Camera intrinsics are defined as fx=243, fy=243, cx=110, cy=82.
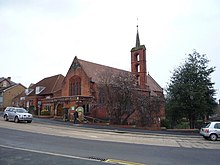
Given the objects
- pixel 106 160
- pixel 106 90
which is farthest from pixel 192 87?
pixel 106 160

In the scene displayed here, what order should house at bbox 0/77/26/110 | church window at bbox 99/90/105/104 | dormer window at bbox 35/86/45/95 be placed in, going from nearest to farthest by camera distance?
church window at bbox 99/90/105/104 < dormer window at bbox 35/86/45/95 < house at bbox 0/77/26/110

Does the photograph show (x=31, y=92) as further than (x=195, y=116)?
Yes

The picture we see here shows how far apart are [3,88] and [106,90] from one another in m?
49.8

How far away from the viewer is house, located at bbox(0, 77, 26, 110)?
67625 millimetres

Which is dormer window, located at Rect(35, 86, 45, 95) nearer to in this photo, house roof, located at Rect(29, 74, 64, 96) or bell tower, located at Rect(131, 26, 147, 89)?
house roof, located at Rect(29, 74, 64, 96)

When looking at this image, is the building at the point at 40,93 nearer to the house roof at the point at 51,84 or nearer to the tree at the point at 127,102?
the house roof at the point at 51,84

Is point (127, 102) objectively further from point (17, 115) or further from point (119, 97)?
point (17, 115)

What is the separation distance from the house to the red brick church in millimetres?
14073

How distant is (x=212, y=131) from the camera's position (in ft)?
64.2

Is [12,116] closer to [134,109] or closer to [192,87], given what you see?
[134,109]

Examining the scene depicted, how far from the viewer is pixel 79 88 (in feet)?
147

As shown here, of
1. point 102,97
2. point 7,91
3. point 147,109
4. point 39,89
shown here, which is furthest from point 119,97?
point 7,91

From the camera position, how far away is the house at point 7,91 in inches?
2662

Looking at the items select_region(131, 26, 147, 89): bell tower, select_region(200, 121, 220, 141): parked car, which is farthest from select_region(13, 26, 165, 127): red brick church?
select_region(200, 121, 220, 141): parked car
